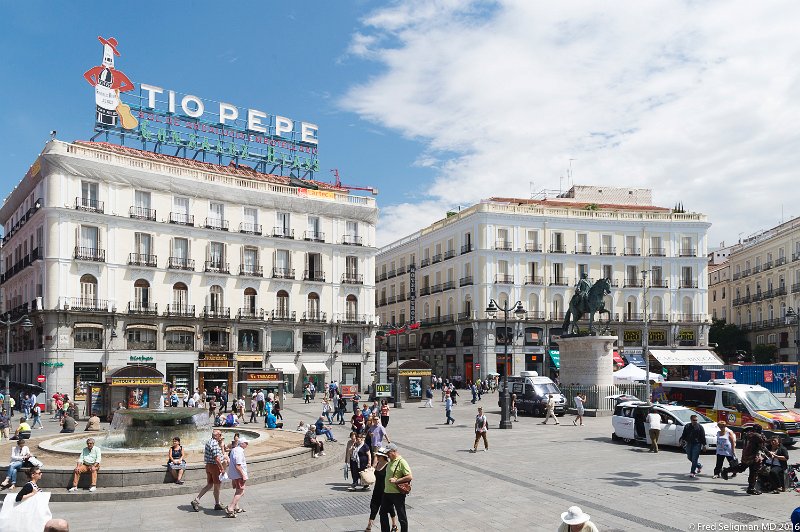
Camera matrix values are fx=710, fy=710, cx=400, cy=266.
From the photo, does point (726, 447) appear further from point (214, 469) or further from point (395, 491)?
point (214, 469)

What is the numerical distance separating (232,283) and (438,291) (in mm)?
22978

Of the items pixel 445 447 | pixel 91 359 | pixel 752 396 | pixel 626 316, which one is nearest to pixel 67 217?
pixel 91 359

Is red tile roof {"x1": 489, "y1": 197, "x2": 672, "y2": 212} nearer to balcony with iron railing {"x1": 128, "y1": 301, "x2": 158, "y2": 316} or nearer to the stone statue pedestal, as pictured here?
balcony with iron railing {"x1": 128, "y1": 301, "x2": 158, "y2": 316}

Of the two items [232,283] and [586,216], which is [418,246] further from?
[232,283]

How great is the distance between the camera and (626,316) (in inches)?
2564

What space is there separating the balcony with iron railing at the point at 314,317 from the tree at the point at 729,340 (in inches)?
1585

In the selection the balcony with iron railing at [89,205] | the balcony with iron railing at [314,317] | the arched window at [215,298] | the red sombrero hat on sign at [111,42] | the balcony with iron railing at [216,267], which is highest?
the red sombrero hat on sign at [111,42]

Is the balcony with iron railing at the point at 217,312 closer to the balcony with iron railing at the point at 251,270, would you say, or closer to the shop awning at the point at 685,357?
the balcony with iron railing at the point at 251,270

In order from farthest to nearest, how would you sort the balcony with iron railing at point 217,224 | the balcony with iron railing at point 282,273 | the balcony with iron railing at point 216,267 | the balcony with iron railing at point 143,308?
1. the balcony with iron railing at point 282,273
2. the balcony with iron railing at point 217,224
3. the balcony with iron railing at point 216,267
4. the balcony with iron railing at point 143,308

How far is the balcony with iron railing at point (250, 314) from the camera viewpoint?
53.1 metres

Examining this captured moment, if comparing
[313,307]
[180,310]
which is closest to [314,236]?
[313,307]

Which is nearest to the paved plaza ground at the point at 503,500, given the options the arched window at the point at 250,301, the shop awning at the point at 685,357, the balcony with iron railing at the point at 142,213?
the balcony with iron railing at the point at 142,213

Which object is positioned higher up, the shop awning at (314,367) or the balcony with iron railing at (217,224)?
the balcony with iron railing at (217,224)

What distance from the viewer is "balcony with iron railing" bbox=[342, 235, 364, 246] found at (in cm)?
5831
